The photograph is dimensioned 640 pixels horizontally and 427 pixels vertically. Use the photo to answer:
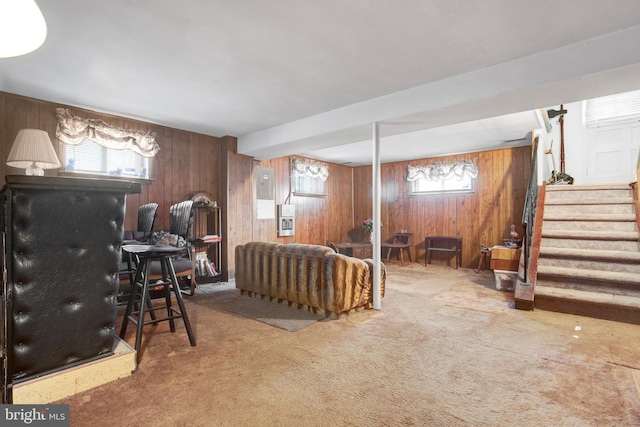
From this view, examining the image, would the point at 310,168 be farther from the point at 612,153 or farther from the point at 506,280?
the point at 612,153

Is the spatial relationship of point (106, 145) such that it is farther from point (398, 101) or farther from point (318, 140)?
point (398, 101)

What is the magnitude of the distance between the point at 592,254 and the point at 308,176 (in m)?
5.09

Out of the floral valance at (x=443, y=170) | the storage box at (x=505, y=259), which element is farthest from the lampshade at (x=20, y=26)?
the floral valance at (x=443, y=170)

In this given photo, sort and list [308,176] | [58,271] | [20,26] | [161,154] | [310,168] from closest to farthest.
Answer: [20,26] < [58,271] < [161,154] < [310,168] < [308,176]

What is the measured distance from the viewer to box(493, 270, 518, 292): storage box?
4258 mm

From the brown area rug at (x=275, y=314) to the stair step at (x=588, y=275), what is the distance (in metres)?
2.62

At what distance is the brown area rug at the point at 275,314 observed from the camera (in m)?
2.99

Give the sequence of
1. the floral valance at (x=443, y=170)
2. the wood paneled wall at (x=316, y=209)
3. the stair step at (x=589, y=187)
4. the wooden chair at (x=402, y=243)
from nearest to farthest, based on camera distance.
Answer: the stair step at (x=589, y=187) → the wood paneled wall at (x=316, y=209) → the floral valance at (x=443, y=170) → the wooden chair at (x=402, y=243)

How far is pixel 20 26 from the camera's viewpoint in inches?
37.0

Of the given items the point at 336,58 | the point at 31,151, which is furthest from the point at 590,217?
the point at 31,151

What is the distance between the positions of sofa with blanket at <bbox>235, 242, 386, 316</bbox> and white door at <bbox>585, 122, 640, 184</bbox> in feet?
15.3

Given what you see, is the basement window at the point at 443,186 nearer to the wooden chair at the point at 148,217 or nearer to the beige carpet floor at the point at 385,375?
the beige carpet floor at the point at 385,375

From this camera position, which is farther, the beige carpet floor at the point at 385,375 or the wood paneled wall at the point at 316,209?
the wood paneled wall at the point at 316,209

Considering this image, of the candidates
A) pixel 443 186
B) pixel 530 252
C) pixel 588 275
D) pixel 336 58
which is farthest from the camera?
pixel 443 186
